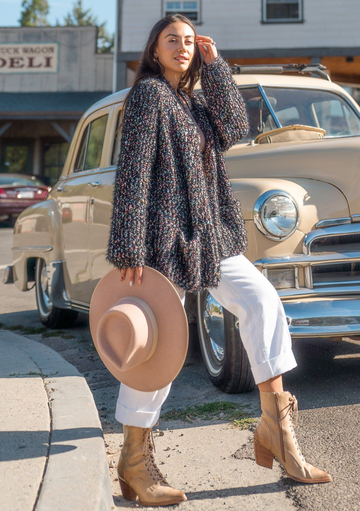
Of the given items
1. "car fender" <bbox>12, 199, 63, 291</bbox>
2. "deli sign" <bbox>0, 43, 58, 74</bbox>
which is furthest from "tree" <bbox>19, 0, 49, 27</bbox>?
"car fender" <bbox>12, 199, 63, 291</bbox>

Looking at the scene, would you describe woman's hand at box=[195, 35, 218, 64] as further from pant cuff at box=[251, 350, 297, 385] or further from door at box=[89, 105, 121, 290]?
door at box=[89, 105, 121, 290]

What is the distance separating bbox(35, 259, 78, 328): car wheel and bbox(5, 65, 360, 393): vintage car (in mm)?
431

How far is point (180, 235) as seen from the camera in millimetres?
2412

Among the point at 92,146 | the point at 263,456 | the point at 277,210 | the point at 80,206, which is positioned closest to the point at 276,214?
the point at 277,210

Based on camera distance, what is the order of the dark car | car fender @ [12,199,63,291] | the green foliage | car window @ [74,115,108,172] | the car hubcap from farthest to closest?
the dark car, car fender @ [12,199,63,291], car window @ [74,115,108,172], the car hubcap, the green foliage

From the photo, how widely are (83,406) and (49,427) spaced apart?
0.92 ft

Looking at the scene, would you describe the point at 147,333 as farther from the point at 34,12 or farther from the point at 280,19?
the point at 34,12

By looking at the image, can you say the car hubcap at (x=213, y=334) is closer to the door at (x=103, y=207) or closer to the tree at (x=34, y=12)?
the door at (x=103, y=207)

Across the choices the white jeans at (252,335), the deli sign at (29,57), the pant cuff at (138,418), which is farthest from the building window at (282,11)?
→ the pant cuff at (138,418)

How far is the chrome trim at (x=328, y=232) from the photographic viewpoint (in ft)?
11.2

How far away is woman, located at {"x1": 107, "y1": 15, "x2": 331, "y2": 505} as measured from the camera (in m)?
2.37

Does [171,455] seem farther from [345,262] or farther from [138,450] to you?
[345,262]

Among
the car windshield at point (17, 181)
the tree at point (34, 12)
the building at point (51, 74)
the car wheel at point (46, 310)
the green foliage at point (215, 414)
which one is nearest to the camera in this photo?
the green foliage at point (215, 414)

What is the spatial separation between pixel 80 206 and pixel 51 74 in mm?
19264
